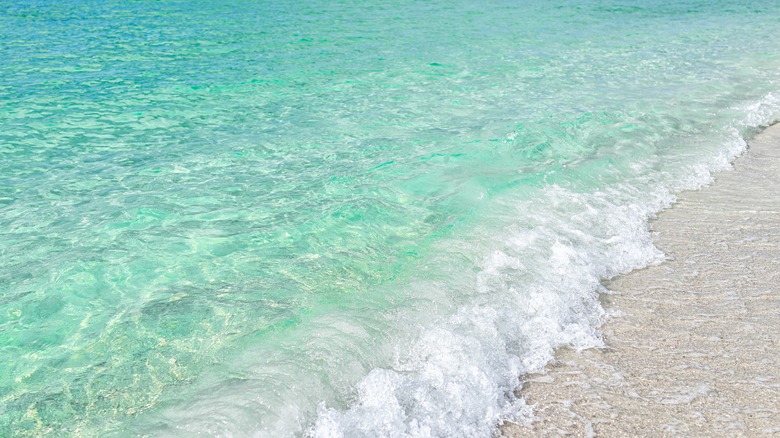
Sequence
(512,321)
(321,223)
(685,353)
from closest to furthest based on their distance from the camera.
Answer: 1. (685,353)
2. (512,321)
3. (321,223)

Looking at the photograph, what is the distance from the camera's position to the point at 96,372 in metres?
4.44

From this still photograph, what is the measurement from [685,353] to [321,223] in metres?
4.03

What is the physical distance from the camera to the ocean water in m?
4.30

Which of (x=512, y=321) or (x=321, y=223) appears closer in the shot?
(x=512, y=321)

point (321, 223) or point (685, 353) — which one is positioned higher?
point (321, 223)

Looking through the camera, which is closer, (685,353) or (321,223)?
→ (685,353)

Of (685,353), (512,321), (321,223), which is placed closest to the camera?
(685,353)

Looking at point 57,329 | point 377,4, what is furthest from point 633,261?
point 377,4

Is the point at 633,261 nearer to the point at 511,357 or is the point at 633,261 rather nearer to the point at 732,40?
the point at 511,357

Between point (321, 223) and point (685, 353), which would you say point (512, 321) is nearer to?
point (685, 353)

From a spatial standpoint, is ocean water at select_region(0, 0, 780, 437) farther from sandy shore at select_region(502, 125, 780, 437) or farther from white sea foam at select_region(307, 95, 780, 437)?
sandy shore at select_region(502, 125, 780, 437)

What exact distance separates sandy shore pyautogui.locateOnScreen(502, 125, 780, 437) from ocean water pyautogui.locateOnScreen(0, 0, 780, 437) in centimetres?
27

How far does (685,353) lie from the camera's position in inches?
189

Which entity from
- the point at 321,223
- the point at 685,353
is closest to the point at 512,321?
the point at 685,353
